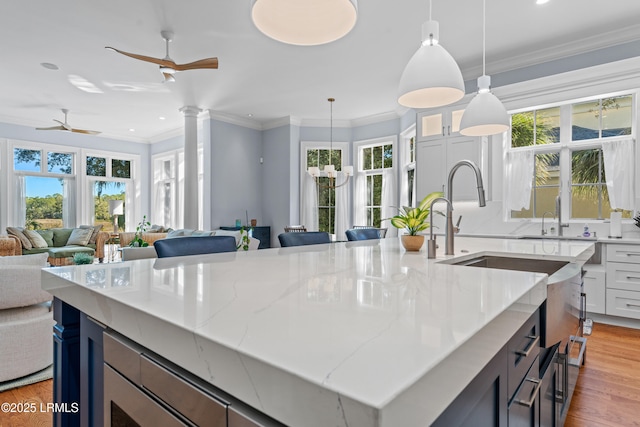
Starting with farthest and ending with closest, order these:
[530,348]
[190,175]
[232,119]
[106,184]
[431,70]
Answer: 1. [106,184]
2. [232,119]
3. [190,175]
4. [431,70]
5. [530,348]

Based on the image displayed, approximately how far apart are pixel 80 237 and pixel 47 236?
556 millimetres

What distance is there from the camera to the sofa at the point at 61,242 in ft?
20.2

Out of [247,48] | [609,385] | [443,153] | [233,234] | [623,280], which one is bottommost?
[609,385]

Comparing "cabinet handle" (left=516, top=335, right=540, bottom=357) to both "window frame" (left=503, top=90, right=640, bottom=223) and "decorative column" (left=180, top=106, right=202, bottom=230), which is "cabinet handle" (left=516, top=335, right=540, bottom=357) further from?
"decorative column" (left=180, top=106, right=202, bottom=230)

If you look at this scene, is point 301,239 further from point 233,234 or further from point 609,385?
point 233,234

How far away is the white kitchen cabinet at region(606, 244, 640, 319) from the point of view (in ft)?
10.6

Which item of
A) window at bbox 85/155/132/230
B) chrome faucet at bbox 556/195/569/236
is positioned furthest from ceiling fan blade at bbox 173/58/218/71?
window at bbox 85/155/132/230

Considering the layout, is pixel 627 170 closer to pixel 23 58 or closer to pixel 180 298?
pixel 180 298

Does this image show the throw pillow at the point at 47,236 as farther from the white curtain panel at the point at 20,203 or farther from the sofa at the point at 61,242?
the white curtain panel at the point at 20,203

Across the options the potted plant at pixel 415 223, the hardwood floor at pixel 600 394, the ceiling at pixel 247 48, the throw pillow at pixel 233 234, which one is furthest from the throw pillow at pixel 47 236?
the potted plant at pixel 415 223

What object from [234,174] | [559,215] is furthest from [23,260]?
[559,215]

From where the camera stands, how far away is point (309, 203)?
6910mm

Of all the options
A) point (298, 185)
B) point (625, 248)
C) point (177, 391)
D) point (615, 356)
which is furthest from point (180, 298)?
point (298, 185)

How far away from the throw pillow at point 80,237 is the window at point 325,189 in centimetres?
460
